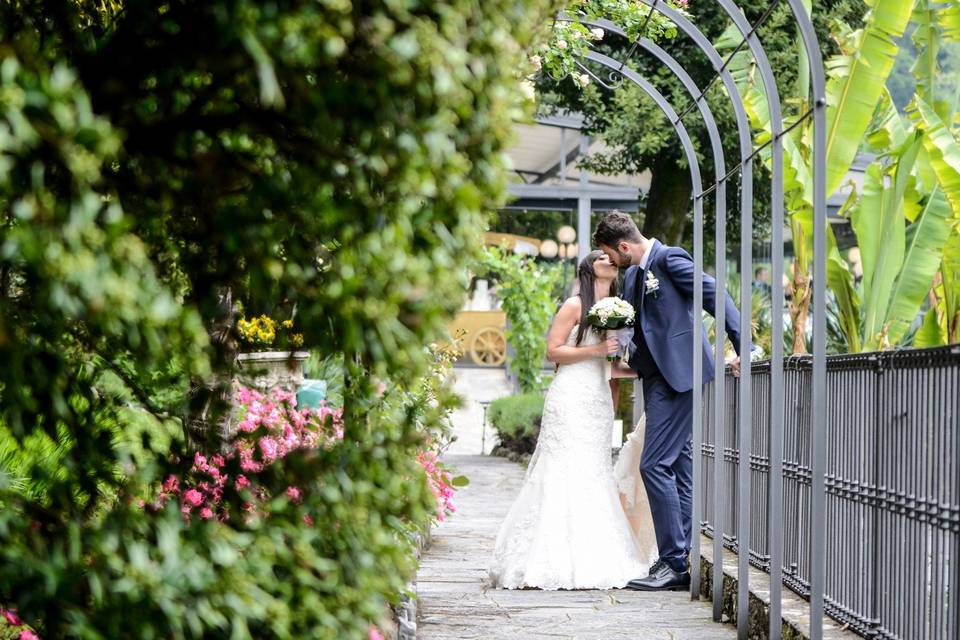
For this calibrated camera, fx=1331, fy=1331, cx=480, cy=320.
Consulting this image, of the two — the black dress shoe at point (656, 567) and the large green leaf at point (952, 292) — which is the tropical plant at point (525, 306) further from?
the black dress shoe at point (656, 567)

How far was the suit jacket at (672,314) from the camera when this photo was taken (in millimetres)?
7762

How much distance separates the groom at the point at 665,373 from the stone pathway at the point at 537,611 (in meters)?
0.26

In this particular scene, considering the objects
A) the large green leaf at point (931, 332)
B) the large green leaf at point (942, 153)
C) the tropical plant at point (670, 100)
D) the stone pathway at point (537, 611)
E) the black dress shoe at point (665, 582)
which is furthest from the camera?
the tropical plant at point (670, 100)

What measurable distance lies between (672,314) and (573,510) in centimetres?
132

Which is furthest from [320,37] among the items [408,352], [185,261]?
[185,261]

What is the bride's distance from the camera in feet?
25.8

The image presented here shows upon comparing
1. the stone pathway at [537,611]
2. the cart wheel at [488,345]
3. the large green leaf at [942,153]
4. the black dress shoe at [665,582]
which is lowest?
the stone pathway at [537,611]

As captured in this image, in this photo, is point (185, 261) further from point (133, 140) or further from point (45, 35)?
point (45, 35)

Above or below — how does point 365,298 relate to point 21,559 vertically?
above

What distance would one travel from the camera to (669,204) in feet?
56.6

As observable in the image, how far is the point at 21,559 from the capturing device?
227 centimetres

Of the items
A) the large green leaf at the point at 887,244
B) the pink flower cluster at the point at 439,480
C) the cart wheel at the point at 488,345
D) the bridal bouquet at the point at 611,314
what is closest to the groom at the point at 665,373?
the bridal bouquet at the point at 611,314

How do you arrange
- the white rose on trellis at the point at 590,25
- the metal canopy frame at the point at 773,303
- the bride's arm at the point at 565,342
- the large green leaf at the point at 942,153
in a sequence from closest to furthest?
the metal canopy frame at the point at 773,303 < the white rose on trellis at the point at 590,25 < the bride's arm at the point at 565,342 < the large green leaf at the point at 942,153

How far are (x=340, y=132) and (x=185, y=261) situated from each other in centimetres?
58
